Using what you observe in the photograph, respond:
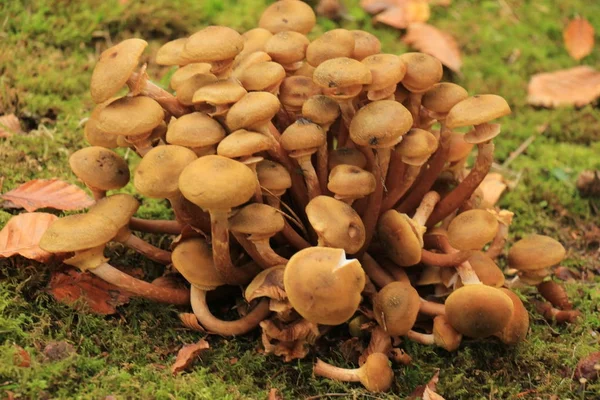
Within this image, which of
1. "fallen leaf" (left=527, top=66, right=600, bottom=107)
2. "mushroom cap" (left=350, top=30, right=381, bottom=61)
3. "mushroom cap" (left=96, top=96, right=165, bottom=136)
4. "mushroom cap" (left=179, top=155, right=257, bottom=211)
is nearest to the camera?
"mushroom cap" (left=179, top=155, right=257, bottom=211)

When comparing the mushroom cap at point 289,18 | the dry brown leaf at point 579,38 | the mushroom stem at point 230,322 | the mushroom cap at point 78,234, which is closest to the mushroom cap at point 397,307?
the mushroom stem at point 230,322

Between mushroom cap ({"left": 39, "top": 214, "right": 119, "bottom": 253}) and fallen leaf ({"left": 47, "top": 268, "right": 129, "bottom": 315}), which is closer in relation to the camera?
mushroom cap ({"left": 39, "top": 214, "right": 119, "bottom": 253})

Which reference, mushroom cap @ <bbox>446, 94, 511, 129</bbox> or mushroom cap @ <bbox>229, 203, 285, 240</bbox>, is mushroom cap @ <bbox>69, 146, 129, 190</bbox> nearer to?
mushroom cap @ <bbox>229, 203, 285, 240</bbox>

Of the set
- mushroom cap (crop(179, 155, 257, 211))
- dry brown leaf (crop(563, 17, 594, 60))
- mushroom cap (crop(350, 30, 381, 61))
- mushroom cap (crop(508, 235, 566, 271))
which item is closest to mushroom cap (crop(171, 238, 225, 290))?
mushroom cap (crop(179, 155, 257, 211))

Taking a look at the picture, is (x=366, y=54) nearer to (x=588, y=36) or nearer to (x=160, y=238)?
(x=160, y=238)

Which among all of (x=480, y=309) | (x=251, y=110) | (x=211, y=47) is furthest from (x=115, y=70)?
(x=480, y=309)

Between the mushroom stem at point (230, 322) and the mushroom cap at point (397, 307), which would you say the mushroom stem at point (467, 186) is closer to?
the mushroom cap at point (397, 307)
